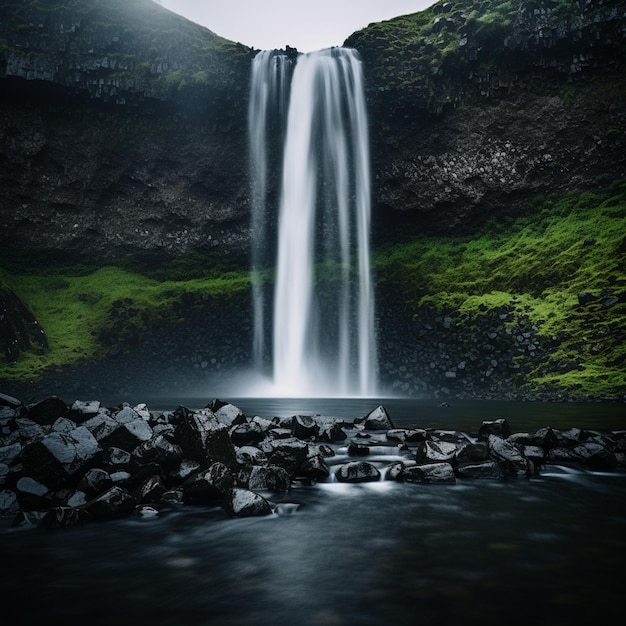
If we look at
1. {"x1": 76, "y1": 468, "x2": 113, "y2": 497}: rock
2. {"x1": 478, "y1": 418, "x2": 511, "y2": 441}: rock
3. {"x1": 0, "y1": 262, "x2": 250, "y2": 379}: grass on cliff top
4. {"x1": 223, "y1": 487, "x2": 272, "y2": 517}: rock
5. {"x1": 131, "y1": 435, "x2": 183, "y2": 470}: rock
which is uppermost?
{"x1": 0, "y1": 262, "x2": 250, "y2": 379}: grass on cliff top

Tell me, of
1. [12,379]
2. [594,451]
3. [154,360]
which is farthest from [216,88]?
[594,451]

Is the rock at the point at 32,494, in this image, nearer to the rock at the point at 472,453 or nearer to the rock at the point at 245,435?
the rock at the point at 245,435

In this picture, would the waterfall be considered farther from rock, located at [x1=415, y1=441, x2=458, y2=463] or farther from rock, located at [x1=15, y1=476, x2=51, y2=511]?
rock, located at [x1=15, y1=476, x2=51, y2=511]

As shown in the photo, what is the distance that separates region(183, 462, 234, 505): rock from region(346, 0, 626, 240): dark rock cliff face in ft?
119

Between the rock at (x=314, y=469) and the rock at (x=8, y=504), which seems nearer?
the rock at (x=8, y=504)

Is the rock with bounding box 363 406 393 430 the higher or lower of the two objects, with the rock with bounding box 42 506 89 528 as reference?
lower

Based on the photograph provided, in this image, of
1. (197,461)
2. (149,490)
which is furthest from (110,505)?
(197,461)

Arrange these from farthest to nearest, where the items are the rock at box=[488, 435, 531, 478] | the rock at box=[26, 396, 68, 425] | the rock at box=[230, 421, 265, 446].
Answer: the rock at box=[26, 396, 68, 425]
the rock at box=[230, 421, 265, 446]
the rock at box=[488, 435, 531, 478]

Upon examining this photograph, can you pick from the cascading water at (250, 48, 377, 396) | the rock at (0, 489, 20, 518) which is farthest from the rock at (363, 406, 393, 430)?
the cascading water at (250, 48, 377, 396)

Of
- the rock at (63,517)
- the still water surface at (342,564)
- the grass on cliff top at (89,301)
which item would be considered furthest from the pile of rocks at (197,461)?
the grass on cliff top at (89,301)

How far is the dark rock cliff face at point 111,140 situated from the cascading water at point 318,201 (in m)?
4.63

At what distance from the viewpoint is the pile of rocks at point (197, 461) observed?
221 inches

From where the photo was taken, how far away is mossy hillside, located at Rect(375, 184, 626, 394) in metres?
22.9

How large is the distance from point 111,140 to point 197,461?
45573mm
